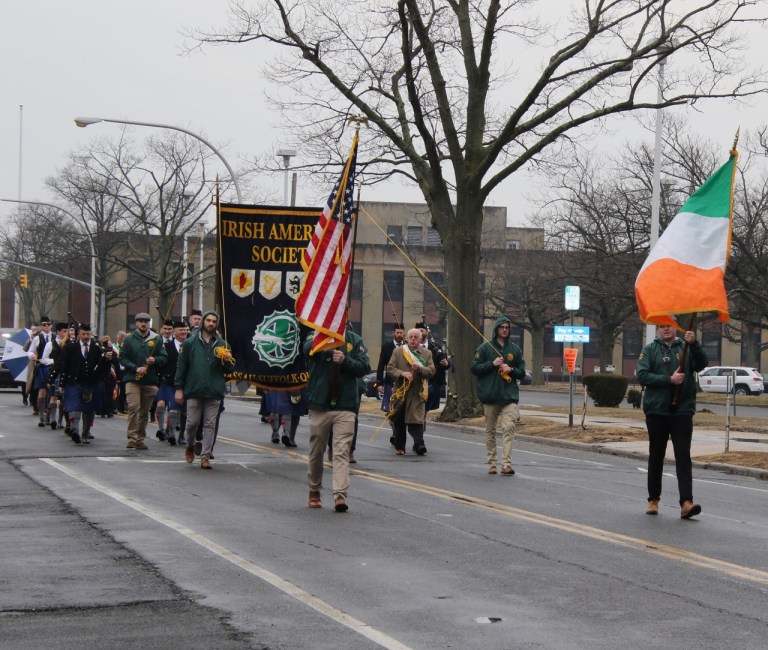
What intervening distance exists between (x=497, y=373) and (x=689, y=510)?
4492 mm

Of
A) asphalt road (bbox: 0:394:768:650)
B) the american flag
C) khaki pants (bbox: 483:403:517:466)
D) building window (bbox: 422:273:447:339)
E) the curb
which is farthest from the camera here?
building window (bbox: 422:273:447:339)

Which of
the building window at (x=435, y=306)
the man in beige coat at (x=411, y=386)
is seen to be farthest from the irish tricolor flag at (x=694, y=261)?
the building window at (x=435, y=306)

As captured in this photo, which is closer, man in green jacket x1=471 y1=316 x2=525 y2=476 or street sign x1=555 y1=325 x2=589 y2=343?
man in green jacket x1=471 y1=316 x2=525 y2=476

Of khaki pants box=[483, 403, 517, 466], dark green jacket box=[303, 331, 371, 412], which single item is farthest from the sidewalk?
dark green jacket box=[303, 331, 371, 412]

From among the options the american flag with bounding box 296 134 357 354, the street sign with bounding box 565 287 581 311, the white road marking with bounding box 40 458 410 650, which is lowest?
the white road marking with bounding box 40 458 410 650

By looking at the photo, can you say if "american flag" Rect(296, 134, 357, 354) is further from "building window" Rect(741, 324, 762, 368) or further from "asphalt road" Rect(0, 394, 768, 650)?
"building window" Rect(741, 324, 762, 368)

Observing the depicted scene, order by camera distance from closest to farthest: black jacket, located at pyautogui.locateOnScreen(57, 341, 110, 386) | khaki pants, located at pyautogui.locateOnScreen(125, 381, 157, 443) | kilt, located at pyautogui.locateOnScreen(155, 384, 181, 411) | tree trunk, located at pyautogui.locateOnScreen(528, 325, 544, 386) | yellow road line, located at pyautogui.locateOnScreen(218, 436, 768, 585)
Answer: yellow road line, located at pyautogui.locateOnScreen(218, 436, 768, 585)
khaki pants, located at pyautogui.locateOnScreen(125, 381, 157, 443)
kilt, located at pyautogui.locateOnScreen(155, 384, 181, 411)
black jacket, located at pyautogui.locateOnScreen(57, 341, 110, 386)
tree trunk, located at pyautogui.locateOnScreen(528, 325, 544, 386)

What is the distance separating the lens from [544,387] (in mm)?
69562

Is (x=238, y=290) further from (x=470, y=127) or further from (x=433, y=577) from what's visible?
(x=470, y=127)

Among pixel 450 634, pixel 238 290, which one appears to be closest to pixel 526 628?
pixel 450 634

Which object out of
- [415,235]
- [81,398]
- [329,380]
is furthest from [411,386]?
[415,235]

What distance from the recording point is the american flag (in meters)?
12.1

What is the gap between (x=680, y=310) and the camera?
39.2 feet

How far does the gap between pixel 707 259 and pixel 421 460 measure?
22.6 ft
